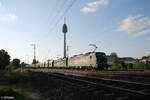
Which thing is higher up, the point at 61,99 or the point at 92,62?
the point at 92,62

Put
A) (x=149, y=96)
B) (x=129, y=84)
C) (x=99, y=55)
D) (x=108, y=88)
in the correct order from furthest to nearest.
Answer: (x=99, y=55)
(x=129, y=84)
(x=108, y=88)
(x=149, y=96)

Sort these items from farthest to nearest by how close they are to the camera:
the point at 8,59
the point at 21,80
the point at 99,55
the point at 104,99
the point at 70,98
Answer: the point at 8,59 → the point at 99,55 → the point at 21,80 → the point at 70,98 → the point at 104,99

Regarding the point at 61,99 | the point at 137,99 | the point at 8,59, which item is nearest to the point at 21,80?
the point at 61,99

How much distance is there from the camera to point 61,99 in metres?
7.96

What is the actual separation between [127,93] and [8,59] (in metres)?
94.1

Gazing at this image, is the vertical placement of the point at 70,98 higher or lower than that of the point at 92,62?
lower

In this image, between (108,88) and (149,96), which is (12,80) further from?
(149,96)

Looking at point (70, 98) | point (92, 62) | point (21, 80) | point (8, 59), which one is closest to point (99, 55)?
point (92, 62)

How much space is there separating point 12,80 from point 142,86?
15146 mm

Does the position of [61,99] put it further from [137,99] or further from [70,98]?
[137,99]

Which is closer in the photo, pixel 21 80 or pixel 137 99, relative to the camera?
pixel 137 99

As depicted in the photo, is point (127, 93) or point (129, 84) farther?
point (129, 84)

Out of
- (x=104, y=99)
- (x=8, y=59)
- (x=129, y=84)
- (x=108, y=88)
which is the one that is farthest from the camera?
(x=8, y=59)

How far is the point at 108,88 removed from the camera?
8781mm
